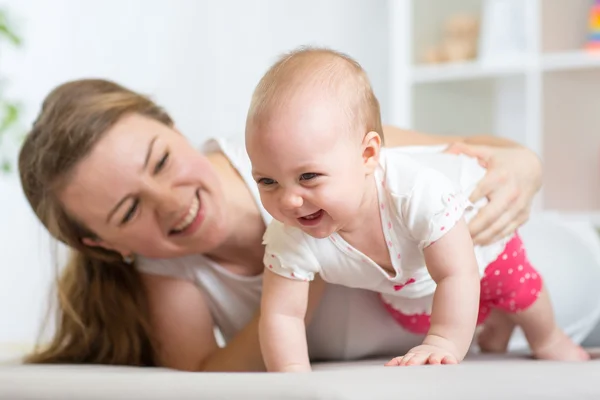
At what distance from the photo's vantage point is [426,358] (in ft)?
3.49

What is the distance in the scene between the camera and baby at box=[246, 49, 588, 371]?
1.04 m

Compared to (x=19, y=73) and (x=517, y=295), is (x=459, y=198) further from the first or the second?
(x=19, y=73)

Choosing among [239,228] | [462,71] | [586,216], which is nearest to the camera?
[239,228]

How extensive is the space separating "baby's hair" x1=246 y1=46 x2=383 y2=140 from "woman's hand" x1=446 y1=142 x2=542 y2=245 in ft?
1.27

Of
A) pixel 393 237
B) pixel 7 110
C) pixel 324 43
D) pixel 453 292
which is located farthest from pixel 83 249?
pixel 324 43

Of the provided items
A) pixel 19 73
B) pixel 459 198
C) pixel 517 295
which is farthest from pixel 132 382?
pixel 19 73

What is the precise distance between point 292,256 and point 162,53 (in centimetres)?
263

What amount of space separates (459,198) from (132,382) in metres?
0.58

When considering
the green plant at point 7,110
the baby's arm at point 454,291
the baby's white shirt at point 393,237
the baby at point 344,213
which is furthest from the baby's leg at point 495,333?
the green plant at point 7,110

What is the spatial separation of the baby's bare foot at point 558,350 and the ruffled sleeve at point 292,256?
0.50 m

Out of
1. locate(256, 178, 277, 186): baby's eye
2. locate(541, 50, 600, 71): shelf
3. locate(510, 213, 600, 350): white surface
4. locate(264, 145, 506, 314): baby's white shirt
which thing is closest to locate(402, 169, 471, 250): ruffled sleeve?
locate(264, 145, 506, 314): baby's white shirt

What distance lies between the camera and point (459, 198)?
125 cm

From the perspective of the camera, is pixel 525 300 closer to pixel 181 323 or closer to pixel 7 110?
pixel 181 323

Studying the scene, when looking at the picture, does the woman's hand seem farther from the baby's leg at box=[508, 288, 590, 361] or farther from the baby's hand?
the baby's hand
